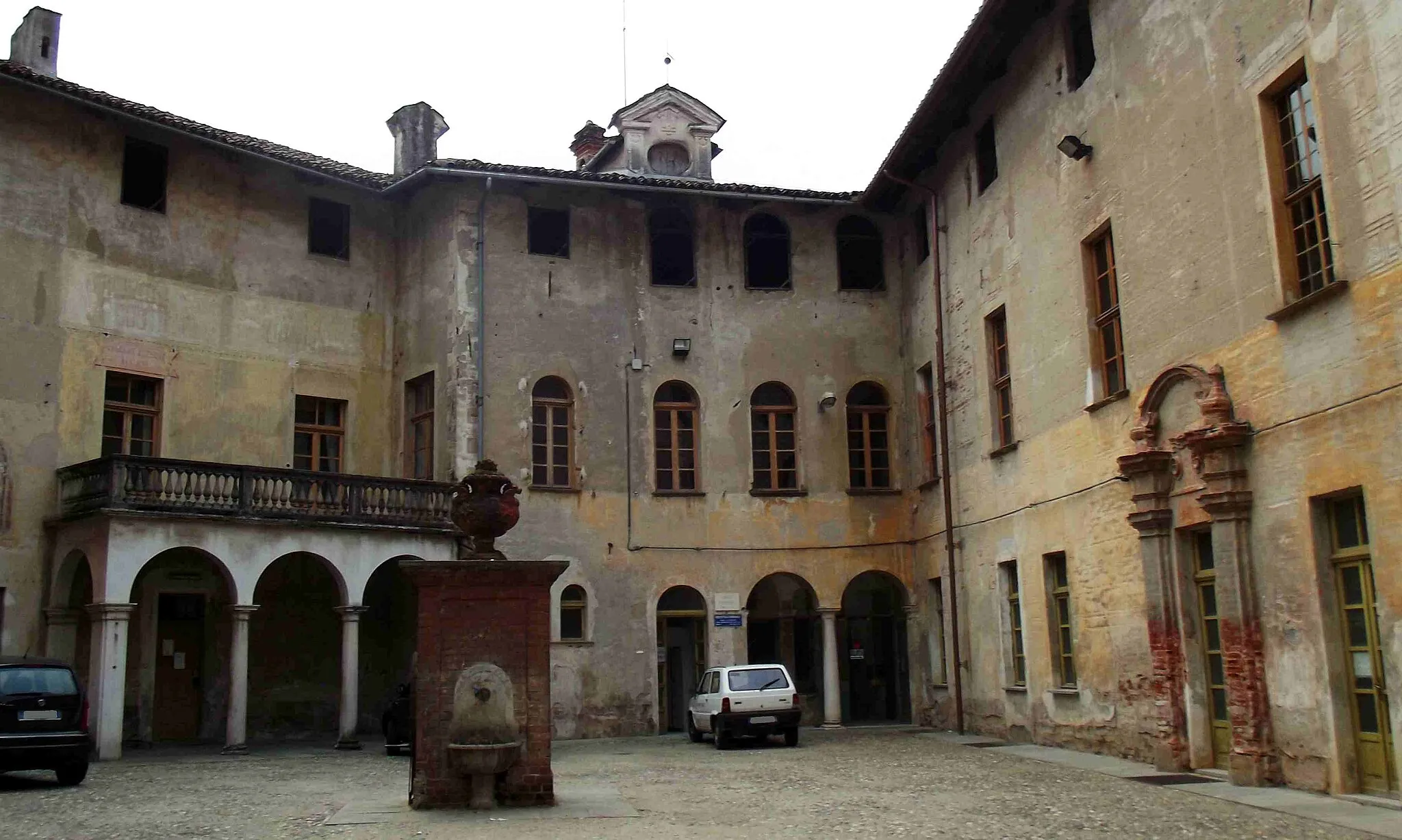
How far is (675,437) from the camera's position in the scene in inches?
972

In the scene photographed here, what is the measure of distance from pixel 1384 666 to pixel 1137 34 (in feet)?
26.9

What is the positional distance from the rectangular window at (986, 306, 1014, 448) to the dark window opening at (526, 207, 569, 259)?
8546 mm

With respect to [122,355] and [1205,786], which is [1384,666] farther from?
[122,355]

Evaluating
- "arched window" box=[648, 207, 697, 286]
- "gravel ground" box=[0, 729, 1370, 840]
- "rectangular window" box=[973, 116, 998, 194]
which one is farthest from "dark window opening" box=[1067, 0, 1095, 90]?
"arched window" box=[648, 207, 697, 286]

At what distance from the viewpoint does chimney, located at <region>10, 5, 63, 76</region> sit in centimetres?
2306

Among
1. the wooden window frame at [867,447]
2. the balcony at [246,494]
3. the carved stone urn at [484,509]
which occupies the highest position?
the wooden window frame at [867,447]

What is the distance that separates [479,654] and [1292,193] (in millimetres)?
9226

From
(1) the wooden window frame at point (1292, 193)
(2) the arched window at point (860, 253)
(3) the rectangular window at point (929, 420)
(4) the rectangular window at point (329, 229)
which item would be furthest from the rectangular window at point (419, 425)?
(1) the wooden window frame at point (1292, 193)

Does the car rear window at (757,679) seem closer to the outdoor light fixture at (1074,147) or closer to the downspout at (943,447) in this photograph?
the downspout at (943,447)

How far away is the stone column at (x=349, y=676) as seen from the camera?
21.2 m

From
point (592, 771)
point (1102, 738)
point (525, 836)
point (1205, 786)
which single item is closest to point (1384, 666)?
point (1205, 786)

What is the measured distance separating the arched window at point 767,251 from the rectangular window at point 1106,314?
9.13m

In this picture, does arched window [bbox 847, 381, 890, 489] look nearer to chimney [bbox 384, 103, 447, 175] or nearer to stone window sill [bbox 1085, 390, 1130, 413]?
stone window sill [bbox 1085, 390, 1130, 413]

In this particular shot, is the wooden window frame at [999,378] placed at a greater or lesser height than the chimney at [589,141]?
lesser
